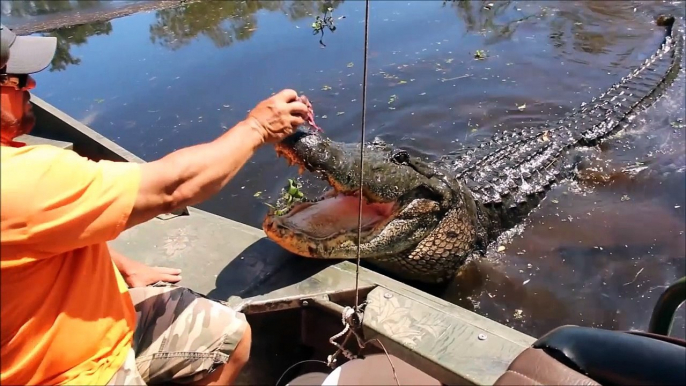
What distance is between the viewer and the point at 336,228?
3193 millimetres

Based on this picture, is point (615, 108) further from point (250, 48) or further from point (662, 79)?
point (250, 48)

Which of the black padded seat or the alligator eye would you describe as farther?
the alligator eye

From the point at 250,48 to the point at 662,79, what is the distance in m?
5.66

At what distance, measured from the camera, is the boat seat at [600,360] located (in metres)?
1.22

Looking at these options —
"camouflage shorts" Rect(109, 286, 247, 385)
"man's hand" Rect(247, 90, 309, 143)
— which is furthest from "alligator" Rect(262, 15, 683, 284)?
"camouflage shorts" Rect(109, 286, 247, 385)

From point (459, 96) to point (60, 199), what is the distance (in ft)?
19.4

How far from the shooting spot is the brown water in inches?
151

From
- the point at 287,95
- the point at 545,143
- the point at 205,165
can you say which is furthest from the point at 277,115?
the point at 545,143

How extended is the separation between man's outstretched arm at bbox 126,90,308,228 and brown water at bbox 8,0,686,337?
2.21 meters

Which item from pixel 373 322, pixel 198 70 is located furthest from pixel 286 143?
pixel 198 70

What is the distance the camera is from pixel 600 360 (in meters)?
1.31

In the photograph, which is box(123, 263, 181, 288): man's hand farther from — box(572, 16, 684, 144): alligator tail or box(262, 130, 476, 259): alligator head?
box(572, 16, 684, 144): alligator tail

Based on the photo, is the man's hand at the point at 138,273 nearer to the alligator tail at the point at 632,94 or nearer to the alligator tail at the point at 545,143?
the alligator tail at the point at 545,143

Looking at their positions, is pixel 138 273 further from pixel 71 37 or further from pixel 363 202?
pixel 71 37
